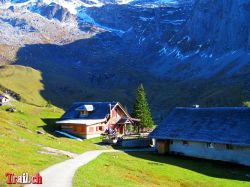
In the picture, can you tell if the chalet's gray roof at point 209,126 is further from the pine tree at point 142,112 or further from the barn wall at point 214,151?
the pine tree at point 142,112

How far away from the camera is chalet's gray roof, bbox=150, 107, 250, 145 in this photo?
56.5 metres

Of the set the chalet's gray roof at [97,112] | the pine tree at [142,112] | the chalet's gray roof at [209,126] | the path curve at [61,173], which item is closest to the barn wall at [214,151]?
the chalet's gray roof at [209,126]

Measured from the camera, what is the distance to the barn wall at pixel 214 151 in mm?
54906

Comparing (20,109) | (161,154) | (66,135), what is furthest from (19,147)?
(20,109)

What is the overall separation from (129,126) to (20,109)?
82.3 ft

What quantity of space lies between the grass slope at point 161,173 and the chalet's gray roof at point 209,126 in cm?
365

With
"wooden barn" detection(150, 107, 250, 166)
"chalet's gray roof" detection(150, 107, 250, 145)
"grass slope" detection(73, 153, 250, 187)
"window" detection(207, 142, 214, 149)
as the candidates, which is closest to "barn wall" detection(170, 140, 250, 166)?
"wooden barn" detection(150, 107, 250, 166)

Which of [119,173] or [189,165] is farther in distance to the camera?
[189,165]

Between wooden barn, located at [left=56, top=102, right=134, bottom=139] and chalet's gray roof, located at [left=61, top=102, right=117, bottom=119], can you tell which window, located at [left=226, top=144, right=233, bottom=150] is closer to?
wooden barn, located at [left=56, top=102, right=134, bottom=139]

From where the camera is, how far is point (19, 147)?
45.9 m

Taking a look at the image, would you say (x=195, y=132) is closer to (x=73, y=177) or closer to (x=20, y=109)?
(x=73, y=177)

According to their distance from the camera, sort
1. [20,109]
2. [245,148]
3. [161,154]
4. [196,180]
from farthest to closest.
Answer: [20,109] → [161,154] → [245,148] → [196,180]

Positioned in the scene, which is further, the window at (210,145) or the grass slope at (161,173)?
the window at (210,145)

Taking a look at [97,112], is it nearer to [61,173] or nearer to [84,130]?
[84,130]
